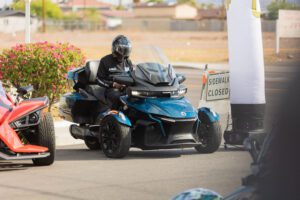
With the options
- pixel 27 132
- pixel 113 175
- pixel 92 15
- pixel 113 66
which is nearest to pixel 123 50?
pixel 113 66

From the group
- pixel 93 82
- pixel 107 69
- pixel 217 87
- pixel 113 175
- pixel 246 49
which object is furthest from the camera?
pixel 217 87

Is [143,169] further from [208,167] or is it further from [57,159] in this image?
[57,159]

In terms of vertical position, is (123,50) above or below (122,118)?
above

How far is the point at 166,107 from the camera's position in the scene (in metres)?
10.5

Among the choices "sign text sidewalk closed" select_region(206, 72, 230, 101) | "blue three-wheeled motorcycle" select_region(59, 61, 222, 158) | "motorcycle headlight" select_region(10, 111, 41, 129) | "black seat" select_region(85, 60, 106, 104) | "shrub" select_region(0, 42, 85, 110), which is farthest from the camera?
"shrub" select_region(0, 42, 85, 110)

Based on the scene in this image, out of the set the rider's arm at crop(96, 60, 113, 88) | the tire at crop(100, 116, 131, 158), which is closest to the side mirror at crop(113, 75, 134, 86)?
the rider's arm at crop(96, 60, 113, 88)

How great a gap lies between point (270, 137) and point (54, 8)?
545 feet

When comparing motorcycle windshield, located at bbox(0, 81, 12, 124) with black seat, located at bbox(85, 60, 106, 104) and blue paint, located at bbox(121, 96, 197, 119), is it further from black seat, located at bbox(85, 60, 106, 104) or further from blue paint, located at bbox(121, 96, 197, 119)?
black seat, located at bbox(85, 60, 106, 104)

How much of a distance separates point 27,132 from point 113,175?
3.96ft

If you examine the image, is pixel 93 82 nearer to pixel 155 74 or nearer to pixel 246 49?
pixel 155 74

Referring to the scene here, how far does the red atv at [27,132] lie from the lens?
9250mm

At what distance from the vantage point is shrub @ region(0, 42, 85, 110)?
14328mm

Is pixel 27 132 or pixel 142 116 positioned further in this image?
pixel 142 116

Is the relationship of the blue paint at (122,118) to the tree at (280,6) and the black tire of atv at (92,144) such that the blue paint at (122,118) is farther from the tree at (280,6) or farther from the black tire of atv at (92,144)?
the tree at (280,6)
